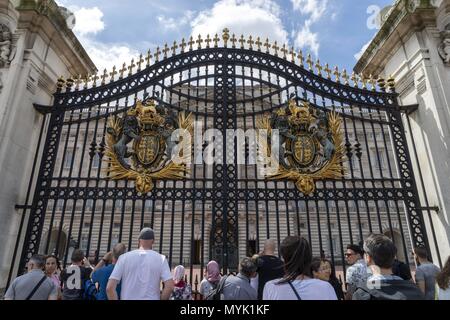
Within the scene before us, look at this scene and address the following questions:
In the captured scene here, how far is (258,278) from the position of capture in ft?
14.0

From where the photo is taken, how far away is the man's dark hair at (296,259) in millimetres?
2590

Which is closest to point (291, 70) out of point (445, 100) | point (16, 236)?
point (445, 100)

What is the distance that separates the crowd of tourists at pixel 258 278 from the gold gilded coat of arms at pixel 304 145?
2.76 meters

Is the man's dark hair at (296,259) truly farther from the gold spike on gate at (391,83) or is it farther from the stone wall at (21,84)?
the gold spike on gate at (391,83)

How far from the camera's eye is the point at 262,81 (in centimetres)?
827

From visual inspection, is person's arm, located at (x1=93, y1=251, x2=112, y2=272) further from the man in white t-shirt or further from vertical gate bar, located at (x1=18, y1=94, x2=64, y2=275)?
vertical gate bar, located at (x1=18, y1=94, x2=64, y2=275)

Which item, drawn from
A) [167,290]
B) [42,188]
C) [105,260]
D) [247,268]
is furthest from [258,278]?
[42,188]

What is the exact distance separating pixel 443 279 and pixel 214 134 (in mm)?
5550

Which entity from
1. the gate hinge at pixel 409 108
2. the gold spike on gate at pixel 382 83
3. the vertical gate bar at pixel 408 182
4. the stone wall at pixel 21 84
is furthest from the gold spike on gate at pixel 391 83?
the stone wall at pixel 21 84

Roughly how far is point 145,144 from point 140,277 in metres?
4.50

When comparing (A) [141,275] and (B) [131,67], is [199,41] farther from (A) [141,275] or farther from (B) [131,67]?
(A) [141,275]

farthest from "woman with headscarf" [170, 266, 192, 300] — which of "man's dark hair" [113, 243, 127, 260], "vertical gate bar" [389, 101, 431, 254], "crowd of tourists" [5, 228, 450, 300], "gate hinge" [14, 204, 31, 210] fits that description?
"vertical gate bar" [389, 101, 431, 254]
